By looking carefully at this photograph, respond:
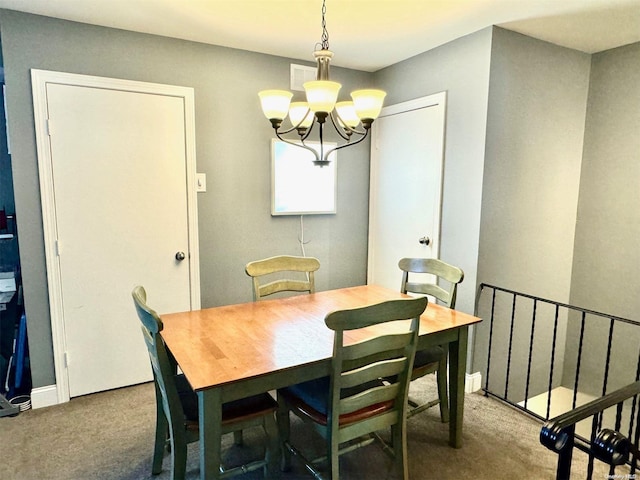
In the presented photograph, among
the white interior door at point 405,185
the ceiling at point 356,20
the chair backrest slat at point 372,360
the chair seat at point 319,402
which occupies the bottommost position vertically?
the chair seat at point 319,402

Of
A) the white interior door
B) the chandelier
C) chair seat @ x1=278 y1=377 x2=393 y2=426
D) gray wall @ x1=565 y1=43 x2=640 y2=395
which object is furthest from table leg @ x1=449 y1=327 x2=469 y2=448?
gray wall @ x1=565 y1=43 x2=640 y2=395

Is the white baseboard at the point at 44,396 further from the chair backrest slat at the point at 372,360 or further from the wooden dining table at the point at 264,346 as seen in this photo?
the chair backrest slat at the point at 372,360

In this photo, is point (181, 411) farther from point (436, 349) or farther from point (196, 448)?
point (436, 349)

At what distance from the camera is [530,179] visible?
3.05m

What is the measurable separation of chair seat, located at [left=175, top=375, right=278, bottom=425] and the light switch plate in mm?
1611

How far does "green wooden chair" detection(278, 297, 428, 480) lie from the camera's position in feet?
5.29

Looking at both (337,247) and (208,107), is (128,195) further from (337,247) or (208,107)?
(337,247)

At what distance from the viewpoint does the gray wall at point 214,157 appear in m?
2.51

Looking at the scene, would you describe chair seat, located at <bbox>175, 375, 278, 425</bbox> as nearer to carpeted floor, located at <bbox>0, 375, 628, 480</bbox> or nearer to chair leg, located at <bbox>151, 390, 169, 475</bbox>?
chair leg, located at <bbox>151, 390, 169, 475</bbox>

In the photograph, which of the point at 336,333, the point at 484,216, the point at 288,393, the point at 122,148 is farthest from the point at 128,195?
the point at 484,216

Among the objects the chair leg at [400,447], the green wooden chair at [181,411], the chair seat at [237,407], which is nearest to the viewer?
the green wooden chair at [181,411]

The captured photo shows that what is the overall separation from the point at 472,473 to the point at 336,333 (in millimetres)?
1215

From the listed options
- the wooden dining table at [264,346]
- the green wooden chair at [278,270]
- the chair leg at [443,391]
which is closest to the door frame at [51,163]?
the green wooden chair at [278,270]

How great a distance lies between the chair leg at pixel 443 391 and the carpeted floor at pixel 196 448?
0.07m
